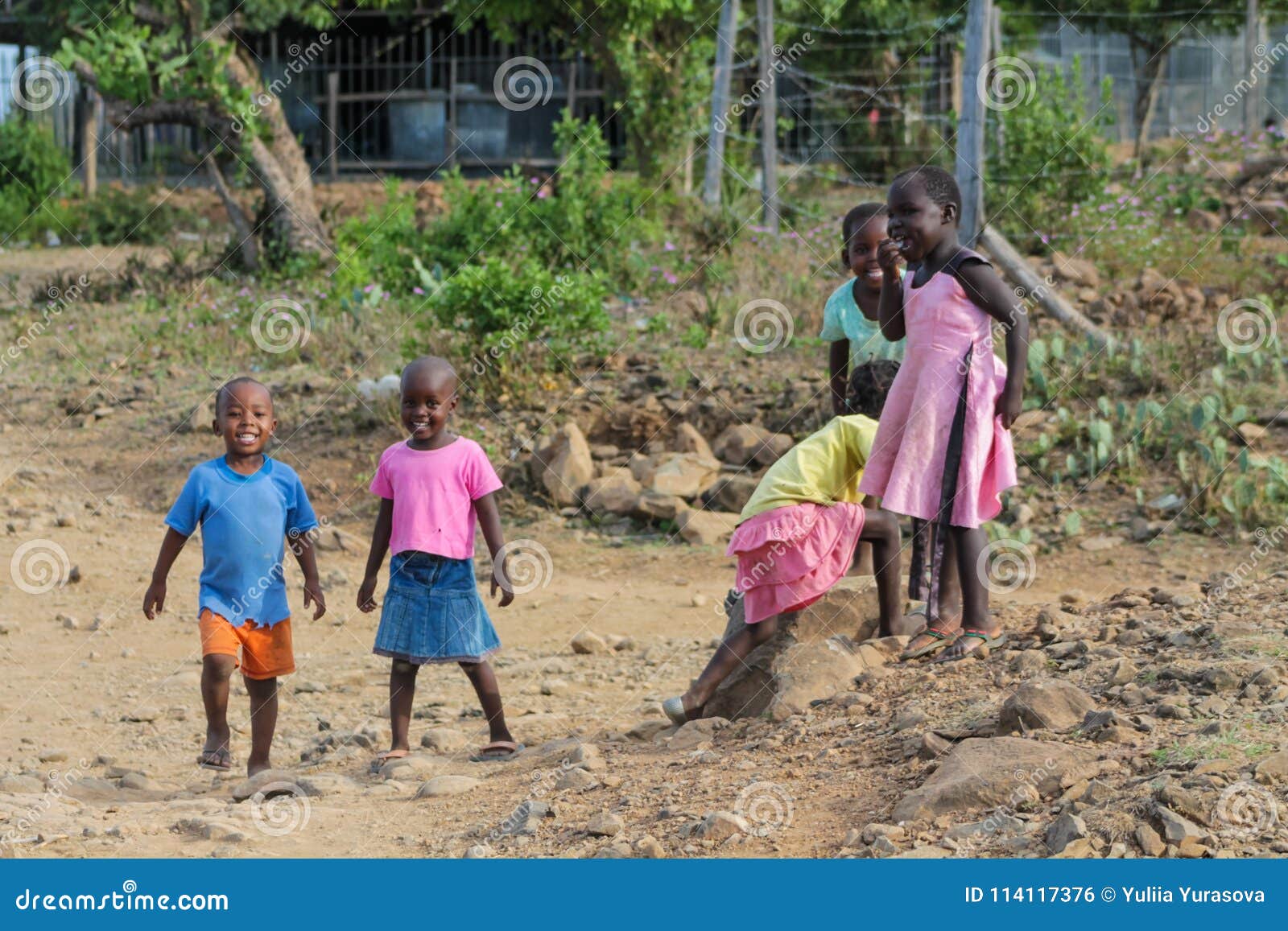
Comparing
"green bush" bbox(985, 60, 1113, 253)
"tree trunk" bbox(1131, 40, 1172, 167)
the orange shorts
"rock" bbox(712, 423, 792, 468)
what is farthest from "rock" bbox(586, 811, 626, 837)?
"tree trunk" bbox(1131, 40, 1172, 167)

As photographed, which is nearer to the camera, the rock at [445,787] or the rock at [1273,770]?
the rock at [1273,770]

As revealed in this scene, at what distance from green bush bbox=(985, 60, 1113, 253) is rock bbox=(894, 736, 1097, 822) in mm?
7319

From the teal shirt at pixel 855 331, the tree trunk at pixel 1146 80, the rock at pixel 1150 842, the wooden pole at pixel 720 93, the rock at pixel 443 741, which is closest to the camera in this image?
the rock at pixel 1150 842

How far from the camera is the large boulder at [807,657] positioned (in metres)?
4.32

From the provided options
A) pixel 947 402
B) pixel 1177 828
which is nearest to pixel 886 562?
pixel 947 402

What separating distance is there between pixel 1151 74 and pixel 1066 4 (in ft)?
6.88

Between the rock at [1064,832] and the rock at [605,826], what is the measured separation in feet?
3.03

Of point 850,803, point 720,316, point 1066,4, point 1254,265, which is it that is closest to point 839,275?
point 720,316

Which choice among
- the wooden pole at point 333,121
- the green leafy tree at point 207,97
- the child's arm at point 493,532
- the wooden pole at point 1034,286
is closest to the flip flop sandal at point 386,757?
the child's arm at point 493,532

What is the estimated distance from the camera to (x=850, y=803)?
3.43 meters

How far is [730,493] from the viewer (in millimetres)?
7402

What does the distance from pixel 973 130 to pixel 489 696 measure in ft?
14.9

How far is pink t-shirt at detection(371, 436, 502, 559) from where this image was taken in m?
4.42

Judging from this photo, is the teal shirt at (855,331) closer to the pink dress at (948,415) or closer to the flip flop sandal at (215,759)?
the pink dress at (948,415)
